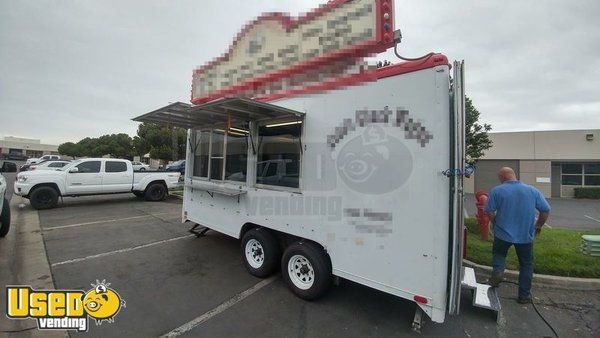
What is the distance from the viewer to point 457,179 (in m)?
2.74

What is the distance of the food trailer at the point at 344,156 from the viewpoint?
9.16 ft

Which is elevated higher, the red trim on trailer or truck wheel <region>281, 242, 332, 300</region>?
the red trim on trailer

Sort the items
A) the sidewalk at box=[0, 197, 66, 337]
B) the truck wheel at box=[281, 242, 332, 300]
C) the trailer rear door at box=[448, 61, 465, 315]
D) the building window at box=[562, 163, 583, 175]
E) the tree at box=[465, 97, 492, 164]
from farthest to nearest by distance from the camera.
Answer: the building window at box=[562, 163, 583, 175], the tree at box=[465, 97, 492, 164], the truck wheel at box=[281, 242, 332, 300], the sidewalk at box=[0, 197, 66, 337], the trailer rear door at box=[448, 61, 465, 315]

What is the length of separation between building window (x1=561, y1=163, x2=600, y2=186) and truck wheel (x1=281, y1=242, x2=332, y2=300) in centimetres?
2746

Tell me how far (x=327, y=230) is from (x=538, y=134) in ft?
87.5

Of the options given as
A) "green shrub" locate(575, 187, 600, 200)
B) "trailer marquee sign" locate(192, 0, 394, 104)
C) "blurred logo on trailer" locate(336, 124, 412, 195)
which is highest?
"trailer marquee sign" locate(192, 0, 394, 104)

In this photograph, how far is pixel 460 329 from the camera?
10.7ft

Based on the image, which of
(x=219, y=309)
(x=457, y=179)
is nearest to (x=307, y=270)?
(x=219, y=309)

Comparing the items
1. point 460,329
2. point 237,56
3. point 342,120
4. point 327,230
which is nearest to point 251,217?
point 327,230

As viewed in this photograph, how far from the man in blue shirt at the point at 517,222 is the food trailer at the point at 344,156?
0.52 meters

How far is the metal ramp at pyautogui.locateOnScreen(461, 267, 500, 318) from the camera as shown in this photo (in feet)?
11.2

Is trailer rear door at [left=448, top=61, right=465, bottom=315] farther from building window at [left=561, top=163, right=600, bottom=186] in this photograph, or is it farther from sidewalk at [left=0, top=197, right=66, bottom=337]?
building window at [left=561, top=163, right=600, bottom=186]

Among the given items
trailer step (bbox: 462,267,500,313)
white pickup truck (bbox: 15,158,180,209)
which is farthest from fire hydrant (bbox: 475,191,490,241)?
white pickup truck (bbox: 15,158,180,209)

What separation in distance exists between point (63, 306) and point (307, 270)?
319cm
